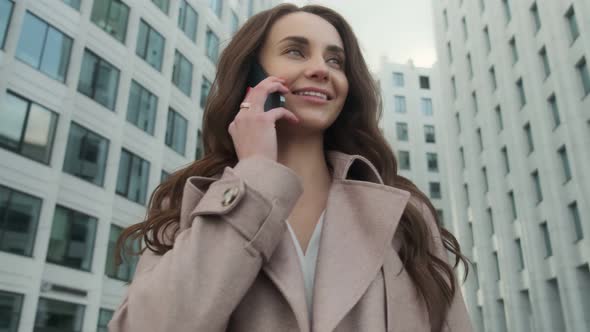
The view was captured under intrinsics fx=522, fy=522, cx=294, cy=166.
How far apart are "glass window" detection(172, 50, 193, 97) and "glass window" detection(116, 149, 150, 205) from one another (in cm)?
517

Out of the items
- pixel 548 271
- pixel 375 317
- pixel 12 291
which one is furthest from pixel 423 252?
pixel 548 271

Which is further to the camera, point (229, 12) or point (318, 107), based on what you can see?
point (229, 12)

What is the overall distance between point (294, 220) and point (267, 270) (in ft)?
1.33

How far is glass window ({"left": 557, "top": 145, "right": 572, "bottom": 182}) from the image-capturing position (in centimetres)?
2325

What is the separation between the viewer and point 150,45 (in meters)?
23.5

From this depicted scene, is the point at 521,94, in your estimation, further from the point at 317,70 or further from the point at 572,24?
the point at 317,70

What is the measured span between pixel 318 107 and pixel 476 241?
3378cm

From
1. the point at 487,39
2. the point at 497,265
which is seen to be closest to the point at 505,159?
the point at 497,265

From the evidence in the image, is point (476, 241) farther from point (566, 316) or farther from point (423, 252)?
point (423, 252)

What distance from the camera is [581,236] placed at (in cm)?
2209

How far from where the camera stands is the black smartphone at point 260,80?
1962 mm

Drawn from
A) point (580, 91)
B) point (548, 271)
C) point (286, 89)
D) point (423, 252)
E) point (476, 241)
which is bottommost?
point (423, 252)

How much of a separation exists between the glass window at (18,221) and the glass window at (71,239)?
0.89m

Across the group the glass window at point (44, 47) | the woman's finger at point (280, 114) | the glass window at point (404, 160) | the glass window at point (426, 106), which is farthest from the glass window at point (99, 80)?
the glass window at point (426, 106)
